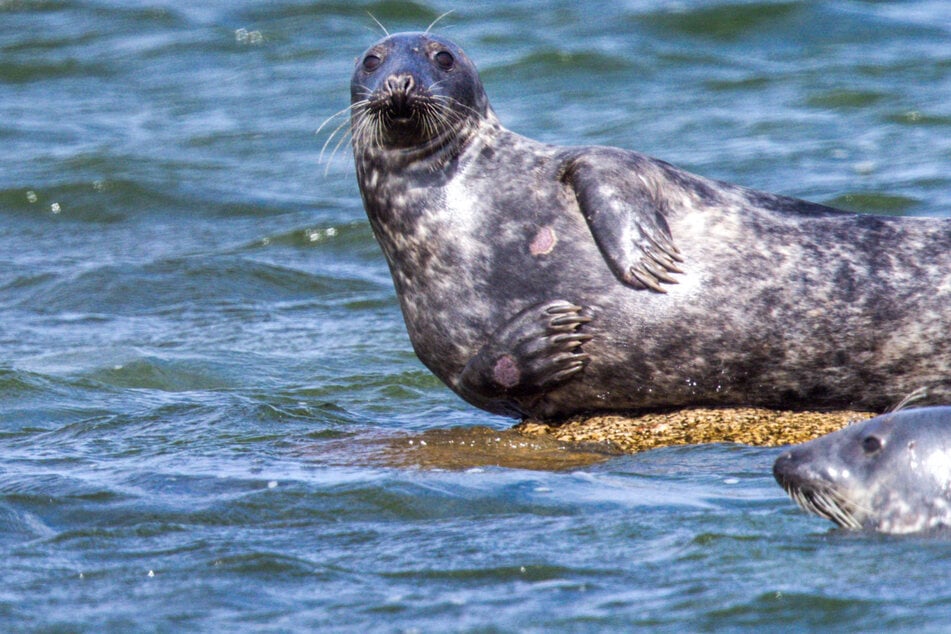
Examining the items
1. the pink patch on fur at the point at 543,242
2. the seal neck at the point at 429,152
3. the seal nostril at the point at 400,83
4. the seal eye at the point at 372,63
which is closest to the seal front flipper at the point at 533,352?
the pink patch on fur at the point at 543,242

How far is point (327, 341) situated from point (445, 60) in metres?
2.83

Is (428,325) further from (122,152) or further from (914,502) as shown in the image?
(122,152)

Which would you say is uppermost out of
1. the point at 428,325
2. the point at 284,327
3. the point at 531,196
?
the point at 531,196

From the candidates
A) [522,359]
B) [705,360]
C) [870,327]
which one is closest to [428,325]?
[522,359]

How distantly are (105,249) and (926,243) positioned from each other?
6424 mm

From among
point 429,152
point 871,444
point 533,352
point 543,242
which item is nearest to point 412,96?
point 429,152

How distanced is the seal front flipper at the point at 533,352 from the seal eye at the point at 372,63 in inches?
48.1

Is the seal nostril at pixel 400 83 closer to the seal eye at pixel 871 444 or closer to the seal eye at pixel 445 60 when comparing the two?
the seal eye at pixel 445 60

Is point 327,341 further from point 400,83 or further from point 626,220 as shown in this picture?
point 626,220

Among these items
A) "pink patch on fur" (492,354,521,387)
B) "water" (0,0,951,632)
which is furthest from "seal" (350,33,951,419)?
"water" (0,0,951,632)

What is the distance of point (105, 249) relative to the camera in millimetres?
11852

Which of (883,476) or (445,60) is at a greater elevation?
(445,60)

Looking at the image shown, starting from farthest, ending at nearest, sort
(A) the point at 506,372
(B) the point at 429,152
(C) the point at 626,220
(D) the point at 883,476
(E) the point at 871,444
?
1. (B) the point at 429,152
2. (A) the point at 506,372
3. (C) the point at 626,220
4. (E) the point at 871,444
5. (D) the point at 883,476

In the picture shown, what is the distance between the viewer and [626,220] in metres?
6.72
